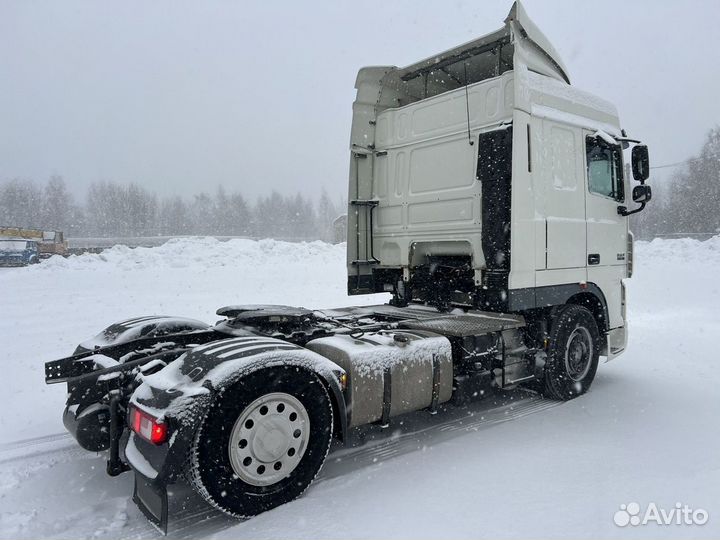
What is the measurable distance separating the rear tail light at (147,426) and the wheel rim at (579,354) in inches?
172

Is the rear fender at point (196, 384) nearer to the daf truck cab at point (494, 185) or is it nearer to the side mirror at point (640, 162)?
the daf truck cab at point (494, 185)

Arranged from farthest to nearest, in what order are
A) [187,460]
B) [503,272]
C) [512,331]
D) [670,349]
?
[670,349]
[512,331]
[503,272]
[187,460]

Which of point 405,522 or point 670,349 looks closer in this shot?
point 405,522

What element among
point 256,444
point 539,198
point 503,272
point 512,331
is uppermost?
point 539,198

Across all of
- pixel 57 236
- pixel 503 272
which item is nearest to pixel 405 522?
pixel 503 272

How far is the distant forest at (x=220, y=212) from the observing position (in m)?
48.4

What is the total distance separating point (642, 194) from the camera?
5812 millimetres

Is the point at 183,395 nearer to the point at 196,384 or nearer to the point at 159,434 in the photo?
the point at 196,384

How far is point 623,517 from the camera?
2.97 m

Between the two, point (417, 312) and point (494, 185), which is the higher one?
point (494, 185)

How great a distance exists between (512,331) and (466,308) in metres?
0.62

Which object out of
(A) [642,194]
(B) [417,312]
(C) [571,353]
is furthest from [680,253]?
(B) [417,312]

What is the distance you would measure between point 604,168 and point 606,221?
64 centimetres

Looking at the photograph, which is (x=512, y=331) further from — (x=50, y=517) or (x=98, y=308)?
(x=98, y=308)
